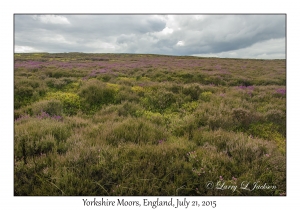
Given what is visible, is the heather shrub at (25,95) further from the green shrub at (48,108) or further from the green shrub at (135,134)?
the green shrub at (135,134)

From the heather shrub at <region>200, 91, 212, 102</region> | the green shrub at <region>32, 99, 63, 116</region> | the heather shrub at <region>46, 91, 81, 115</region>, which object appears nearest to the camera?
the green shrub at <region>32, 99, 63, 116</region>

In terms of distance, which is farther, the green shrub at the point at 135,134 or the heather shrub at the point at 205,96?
the heather shrub at the point at 205,96

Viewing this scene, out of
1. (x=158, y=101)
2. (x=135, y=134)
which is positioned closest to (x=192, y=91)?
(x=158, y=101)

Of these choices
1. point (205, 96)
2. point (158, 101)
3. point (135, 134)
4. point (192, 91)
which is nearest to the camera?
point (135, 134)

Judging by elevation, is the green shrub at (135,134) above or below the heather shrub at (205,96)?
below

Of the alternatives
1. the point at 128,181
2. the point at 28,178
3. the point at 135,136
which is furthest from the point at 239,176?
the point at 28,178

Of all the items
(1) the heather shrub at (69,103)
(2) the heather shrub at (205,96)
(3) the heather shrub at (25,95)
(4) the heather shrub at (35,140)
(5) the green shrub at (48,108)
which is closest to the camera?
(4) the heather shrub at (35,140)

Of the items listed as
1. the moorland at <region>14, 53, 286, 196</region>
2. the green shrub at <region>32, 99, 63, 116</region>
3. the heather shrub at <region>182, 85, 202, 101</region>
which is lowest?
the moorland at <region>14, 53, 286, 196</region>

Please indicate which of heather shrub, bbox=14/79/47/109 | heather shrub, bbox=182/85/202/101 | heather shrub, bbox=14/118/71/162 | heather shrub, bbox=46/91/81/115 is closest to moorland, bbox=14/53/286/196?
heather shrub, bbox=14/118/71/162

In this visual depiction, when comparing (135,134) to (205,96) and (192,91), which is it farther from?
(192,91)

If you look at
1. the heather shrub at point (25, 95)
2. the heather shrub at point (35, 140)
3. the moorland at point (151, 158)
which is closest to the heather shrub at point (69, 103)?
the heather shrub at point (25, 95)

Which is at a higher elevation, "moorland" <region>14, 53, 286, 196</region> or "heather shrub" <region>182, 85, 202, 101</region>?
"heather shrub" <region>182, 85, 202, 101</region>

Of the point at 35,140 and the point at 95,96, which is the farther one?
the point at 95,96

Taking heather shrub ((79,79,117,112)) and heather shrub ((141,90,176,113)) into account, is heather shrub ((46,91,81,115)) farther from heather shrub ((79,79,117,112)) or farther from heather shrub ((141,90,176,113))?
heather shrub ((141,90,176,113))
